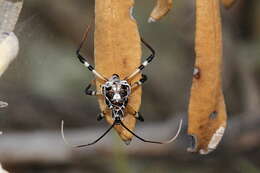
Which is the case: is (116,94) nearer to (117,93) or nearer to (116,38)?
(117,93)

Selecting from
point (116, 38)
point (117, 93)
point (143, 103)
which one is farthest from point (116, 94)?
point (143, 103)

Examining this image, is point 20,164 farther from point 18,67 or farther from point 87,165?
point 18,67

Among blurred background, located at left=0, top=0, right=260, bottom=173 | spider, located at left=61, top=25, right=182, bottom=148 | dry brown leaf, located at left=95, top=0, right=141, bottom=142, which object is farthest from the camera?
blurred background, located at left=0, top=0, right=260, bottom=173

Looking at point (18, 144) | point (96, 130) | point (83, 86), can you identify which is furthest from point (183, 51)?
point (18, 144)

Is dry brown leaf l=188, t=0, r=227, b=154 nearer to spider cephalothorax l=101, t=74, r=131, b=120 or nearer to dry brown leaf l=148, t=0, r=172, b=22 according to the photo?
dry brown leaf l=148, t=0, r=172, b=22

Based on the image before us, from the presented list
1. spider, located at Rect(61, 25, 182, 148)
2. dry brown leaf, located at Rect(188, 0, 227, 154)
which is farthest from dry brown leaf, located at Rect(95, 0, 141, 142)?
dry brown leaf, located at Rect(188, 0, 227, 154)

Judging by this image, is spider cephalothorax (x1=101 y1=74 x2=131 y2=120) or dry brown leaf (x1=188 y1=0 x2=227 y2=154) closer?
dry brown leaf (x1=188 y1=0 x2=227 y2=154)

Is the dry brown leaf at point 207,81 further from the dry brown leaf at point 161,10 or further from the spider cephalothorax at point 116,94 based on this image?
the spider cephalothorax at point 116,94
